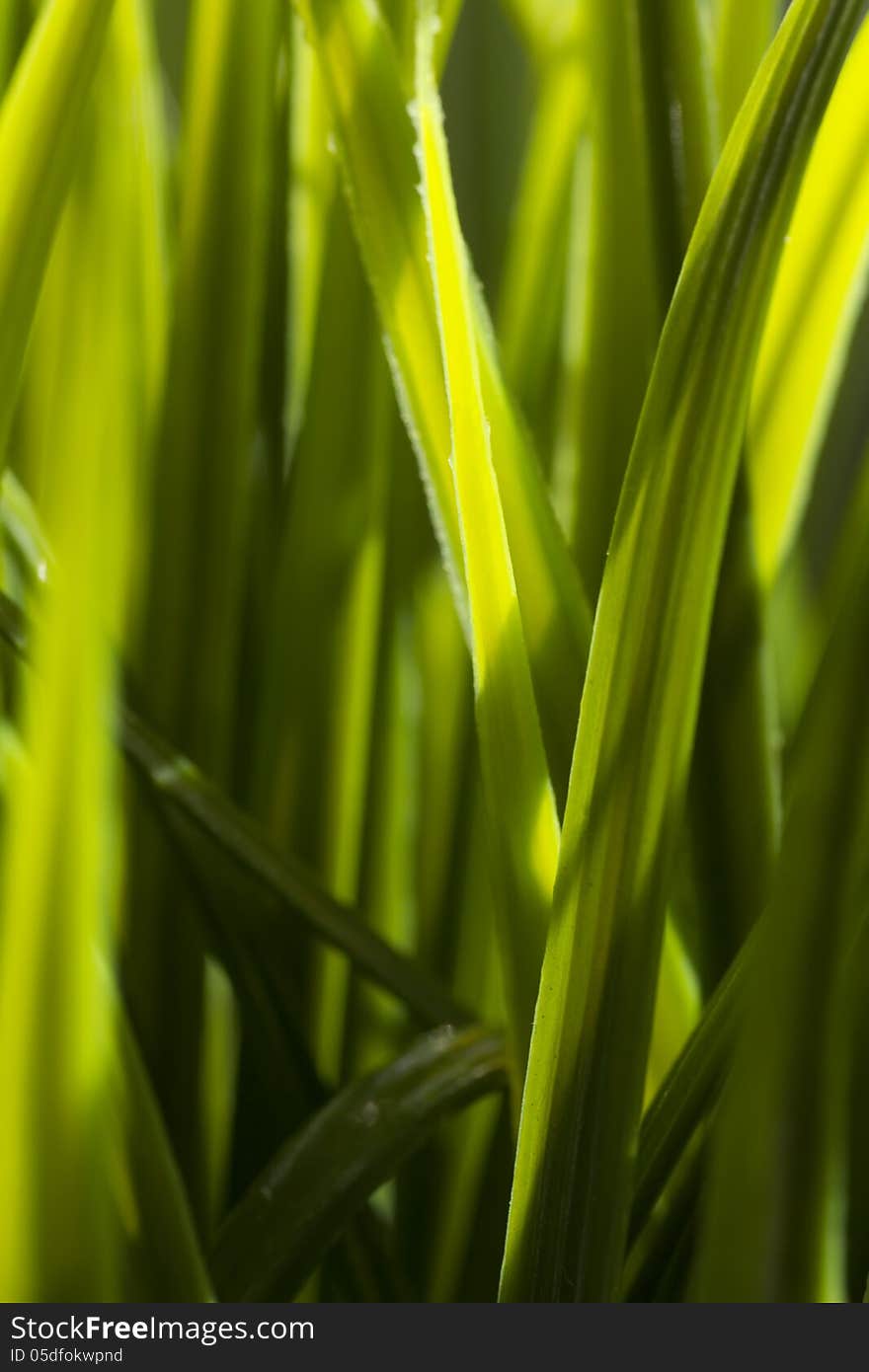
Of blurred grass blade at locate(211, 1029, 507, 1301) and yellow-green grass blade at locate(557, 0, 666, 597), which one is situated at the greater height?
yellow-green grass blade at locate(557, 0, 666, 597)

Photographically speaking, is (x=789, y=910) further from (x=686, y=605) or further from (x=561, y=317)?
(x=561, y=317)

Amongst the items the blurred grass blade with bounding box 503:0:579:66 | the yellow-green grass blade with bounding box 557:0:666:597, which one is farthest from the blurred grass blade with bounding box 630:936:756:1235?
the blurred grass blade with bounding box 503:0:579:66

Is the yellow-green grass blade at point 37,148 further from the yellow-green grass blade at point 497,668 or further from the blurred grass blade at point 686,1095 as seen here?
the blurred grass blade at point 686,1095

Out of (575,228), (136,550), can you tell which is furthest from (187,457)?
(575,228)

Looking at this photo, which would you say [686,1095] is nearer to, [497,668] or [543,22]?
[497,668]

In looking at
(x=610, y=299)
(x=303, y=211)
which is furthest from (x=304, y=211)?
(x=610, y=299)

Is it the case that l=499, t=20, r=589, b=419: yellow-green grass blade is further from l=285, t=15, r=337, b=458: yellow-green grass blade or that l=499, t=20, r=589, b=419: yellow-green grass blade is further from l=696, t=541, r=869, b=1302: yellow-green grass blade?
l=696, t=541, r=869, b=1302: yellow-green grass blade
